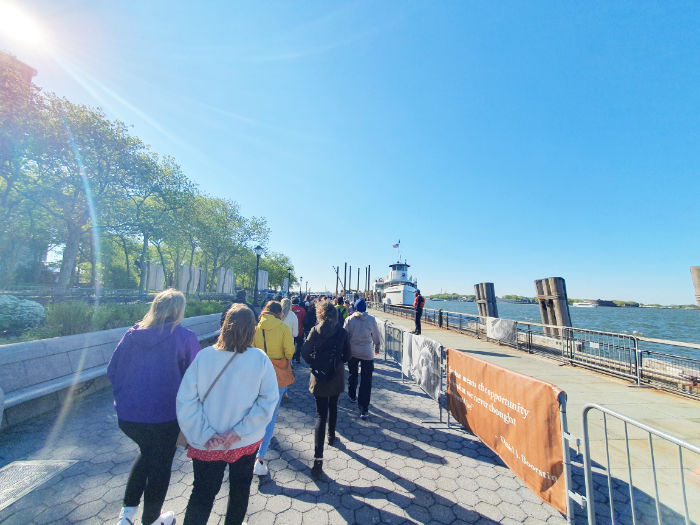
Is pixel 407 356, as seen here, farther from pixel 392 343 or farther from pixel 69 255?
pixel 69 255

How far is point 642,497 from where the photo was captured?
10.1ft

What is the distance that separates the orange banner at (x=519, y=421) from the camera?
261 centimetres

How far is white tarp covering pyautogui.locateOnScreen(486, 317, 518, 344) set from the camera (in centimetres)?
1258

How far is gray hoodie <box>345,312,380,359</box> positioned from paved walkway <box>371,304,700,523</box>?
305 cm

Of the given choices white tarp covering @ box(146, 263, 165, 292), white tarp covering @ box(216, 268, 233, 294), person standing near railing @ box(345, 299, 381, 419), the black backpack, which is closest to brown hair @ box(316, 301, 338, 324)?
the black backpack

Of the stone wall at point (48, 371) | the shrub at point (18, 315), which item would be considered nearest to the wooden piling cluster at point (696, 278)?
the stone wall at point (48, 371)

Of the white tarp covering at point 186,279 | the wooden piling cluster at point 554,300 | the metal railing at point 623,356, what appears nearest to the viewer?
the metal railing at point 623,356

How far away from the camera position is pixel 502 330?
43.1 feet

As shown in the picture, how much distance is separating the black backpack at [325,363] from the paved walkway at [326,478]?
1.09 meters

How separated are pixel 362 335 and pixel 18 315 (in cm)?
923

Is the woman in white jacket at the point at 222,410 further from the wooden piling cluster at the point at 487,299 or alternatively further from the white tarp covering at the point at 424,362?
the wooden piling cluster at the point at 487,299

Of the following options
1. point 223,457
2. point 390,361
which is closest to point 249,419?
point 223,457

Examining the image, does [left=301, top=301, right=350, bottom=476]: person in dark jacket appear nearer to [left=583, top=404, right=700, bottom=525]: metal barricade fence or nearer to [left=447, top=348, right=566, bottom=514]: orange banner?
[left=447, top=348, right=566, bottom=514]: orange banner

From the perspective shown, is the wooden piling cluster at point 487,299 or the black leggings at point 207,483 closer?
the black leggings at point 207,483
